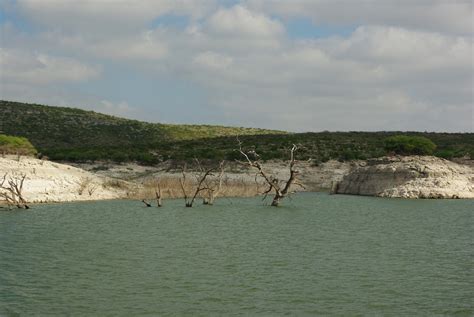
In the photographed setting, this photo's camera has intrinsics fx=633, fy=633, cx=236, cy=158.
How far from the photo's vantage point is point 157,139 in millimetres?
118125

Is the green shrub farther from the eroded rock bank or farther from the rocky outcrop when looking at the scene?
the eroded rock bank

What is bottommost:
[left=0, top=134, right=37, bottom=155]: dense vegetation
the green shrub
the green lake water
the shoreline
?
the green lake water

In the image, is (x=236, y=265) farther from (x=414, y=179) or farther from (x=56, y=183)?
(x=414, y=179)

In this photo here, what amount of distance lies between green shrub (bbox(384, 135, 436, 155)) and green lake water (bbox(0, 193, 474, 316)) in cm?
3516

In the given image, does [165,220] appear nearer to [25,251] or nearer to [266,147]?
[25,251]

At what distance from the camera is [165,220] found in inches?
1444

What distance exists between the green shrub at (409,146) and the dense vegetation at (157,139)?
1.38 m

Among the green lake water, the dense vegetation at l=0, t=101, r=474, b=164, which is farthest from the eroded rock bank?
the dense vegetation at l=0, t=101, r=474, b=164

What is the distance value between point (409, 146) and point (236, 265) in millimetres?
55469

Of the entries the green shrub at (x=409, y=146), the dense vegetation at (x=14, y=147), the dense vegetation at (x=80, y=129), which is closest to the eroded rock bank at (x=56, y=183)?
the dense vegetation at (x=14, y=147)

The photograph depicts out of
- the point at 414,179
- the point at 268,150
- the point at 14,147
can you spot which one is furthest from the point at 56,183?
the point at 268,150

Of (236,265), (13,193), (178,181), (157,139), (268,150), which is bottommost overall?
(236,265)

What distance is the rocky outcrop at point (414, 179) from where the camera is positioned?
5556 centimetres

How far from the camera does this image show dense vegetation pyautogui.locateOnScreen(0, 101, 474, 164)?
267 ft
